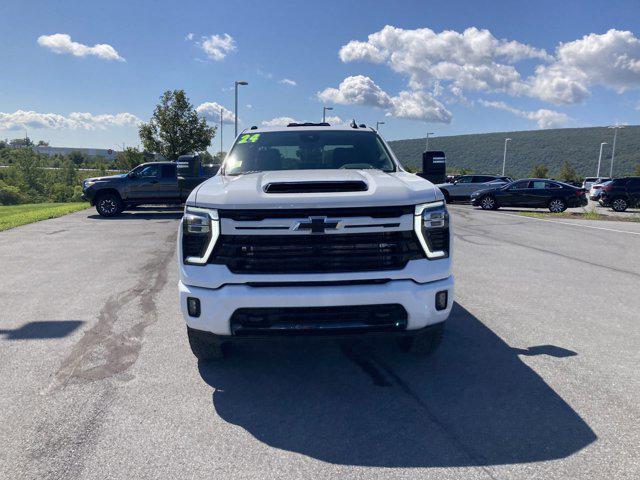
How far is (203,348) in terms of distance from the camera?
391cm

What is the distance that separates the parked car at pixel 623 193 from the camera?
2298cm

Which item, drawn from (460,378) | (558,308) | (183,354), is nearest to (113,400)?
(183,354)

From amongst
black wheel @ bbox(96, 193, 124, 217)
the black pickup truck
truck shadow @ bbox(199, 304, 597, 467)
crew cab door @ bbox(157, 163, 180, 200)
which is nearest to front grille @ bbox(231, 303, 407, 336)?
truck shadow @ bbox(199, 304, 597, 467)

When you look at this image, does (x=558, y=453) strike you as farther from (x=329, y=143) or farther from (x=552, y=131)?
(x=552, y=131)

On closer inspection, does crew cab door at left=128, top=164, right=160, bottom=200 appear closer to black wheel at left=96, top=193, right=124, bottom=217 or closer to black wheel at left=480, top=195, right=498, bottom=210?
black wheel at left=96, top=193, right=124, bottom=217

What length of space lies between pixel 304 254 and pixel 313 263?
9 cm

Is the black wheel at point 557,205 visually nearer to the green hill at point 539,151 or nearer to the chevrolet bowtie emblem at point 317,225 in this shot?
the chevrolet bowtie emblem at point 317,225

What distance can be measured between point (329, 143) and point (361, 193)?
1937 millimetres

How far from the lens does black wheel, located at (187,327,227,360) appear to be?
12.3ft

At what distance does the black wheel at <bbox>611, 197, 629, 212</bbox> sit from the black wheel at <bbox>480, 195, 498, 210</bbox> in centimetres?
559

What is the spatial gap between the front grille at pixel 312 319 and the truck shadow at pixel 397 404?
0.17 metres

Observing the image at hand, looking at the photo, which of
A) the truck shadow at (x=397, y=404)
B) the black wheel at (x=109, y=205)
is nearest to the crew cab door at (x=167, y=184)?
the black wheel at (x=109, y=205)

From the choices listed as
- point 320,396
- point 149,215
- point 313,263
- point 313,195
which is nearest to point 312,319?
point 313,263

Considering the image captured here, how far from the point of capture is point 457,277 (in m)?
7.41
